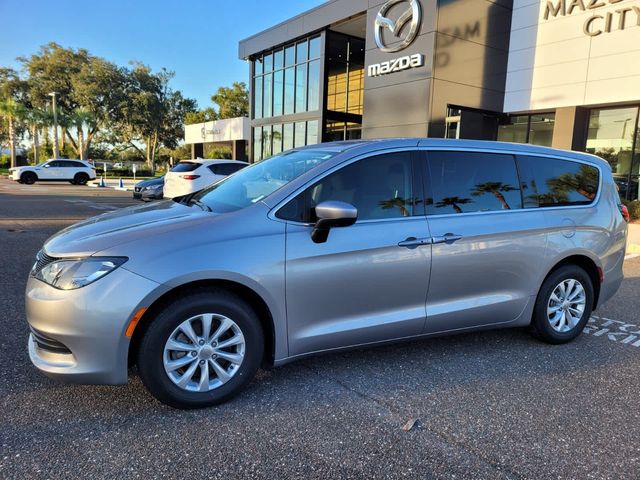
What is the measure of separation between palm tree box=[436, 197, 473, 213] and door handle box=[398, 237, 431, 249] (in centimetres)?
34

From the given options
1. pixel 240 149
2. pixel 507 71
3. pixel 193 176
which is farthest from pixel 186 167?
pixel 240 149

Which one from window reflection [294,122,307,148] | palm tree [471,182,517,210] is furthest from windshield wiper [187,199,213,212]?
window reflection [294,122,307,148]

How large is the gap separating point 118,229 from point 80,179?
28952mm

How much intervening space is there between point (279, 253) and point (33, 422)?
175cm

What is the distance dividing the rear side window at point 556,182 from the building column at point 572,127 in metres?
12.6

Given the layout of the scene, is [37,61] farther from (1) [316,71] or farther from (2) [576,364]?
(2) [576,364]

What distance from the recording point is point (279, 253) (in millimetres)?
3033

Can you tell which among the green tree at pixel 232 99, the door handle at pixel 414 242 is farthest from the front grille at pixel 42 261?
the green tree at pixel 232 99

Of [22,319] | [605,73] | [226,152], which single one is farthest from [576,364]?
[226,152]

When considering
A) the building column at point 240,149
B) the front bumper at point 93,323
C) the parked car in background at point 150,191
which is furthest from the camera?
the building column at point 240,149

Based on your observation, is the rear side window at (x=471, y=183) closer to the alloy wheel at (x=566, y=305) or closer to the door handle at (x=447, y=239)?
the door handle at (x=447, y=239)

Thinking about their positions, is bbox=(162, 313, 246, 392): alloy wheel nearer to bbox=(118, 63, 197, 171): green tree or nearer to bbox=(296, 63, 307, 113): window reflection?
bbox=(296, 63, 307, 113): window reflection

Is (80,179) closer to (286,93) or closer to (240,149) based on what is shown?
(240,149)

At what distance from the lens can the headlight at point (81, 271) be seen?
2.71 metres
